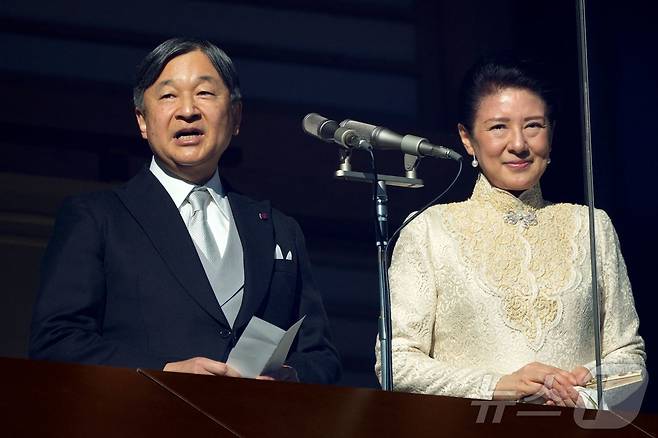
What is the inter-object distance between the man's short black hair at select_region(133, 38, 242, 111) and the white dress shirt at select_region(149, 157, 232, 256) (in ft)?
0.55

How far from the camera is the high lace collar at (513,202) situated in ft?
10.6

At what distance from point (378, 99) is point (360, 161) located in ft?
0.95

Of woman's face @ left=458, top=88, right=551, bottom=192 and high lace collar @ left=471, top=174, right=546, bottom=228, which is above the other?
woman's face @ left=458, top=88, right=551, bottom=192

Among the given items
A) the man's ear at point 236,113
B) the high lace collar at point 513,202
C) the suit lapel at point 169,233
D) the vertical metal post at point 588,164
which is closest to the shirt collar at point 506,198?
the high lace collar at point 513,202

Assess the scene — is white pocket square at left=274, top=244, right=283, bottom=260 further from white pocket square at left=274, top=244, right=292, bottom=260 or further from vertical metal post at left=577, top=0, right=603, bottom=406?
vertical metal post at left=577, top=0, right=603, bottom=406

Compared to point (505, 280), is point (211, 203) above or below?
above

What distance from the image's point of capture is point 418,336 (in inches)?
119

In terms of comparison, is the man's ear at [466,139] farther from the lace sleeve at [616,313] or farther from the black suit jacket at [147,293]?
the black suit jacket at [147,293]

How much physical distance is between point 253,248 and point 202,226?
0.11m

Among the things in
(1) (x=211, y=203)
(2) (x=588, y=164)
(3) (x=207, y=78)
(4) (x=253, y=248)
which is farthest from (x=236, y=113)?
(2) (x=588, y=164)

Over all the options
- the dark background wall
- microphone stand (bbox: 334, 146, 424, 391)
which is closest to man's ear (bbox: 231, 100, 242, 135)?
the dark background wall

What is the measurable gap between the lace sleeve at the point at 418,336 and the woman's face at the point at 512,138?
24cm

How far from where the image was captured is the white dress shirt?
301 centimetres

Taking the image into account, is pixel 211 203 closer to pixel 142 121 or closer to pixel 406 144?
pixel 142 121
